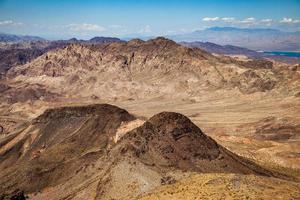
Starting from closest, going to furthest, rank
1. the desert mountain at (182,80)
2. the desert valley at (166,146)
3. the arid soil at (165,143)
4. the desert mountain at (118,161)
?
1. the desert valley at (166,146)
2. the arid soil at (165,143)
3. the desert mountain at (118,161)
4. the desert mountain at (182,80)

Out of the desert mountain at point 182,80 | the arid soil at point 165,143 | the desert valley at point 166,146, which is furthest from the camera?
the desert mountain at point 182,80

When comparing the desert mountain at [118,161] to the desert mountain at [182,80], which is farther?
the desert mountain at [182,80]

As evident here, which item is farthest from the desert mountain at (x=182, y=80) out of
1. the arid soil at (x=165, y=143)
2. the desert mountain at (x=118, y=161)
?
the desert mountain at (x=118, y=161)

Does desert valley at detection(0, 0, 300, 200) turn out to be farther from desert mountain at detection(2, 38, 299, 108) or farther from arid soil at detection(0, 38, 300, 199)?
desert mountain at detection(2, 38, 299, 108)

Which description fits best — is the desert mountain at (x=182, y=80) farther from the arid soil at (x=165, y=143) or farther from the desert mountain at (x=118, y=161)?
the desert mountain at (x=118, y=161)

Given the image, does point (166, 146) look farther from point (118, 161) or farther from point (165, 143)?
point (118, 161)

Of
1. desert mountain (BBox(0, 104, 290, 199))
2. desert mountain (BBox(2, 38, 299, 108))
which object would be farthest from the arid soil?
desert mountain (BBox(2, 38, 299, 108))

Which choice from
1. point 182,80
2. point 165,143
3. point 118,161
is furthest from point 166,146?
point 182,80

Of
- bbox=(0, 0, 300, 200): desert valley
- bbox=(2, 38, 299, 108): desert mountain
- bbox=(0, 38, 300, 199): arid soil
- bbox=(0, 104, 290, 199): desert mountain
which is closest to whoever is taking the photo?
bbox=(0, 0, 300, 200): desert valley

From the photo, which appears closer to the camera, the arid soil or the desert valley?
the desert valley

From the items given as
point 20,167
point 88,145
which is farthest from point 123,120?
point 20,167
